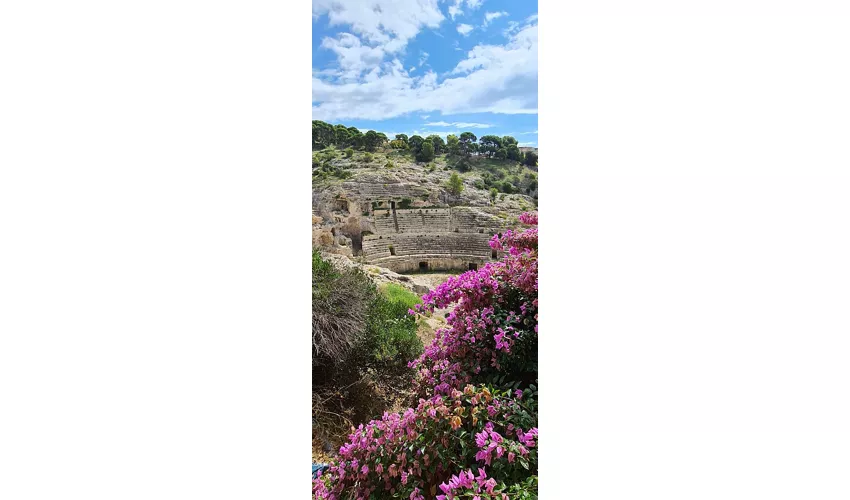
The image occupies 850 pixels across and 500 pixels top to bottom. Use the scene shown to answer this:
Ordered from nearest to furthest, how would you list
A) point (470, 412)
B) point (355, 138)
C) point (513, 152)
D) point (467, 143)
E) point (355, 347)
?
point (470, 412) < point (513, 152) < point (467, 143) < point (355, 138) < point (355, 347)

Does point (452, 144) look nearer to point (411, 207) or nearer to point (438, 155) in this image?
point (438, 155)

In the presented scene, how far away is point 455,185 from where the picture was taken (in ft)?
7.82

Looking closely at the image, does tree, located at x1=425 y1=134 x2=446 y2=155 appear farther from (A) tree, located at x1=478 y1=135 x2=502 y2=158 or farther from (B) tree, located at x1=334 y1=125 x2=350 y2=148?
(B) tree, located at x1=334 y1=125 x2=350 y2=148

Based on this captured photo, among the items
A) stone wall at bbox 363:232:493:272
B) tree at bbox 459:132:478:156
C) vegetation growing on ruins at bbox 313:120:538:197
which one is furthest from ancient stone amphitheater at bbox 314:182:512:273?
tree at bbox 459:132:478:156

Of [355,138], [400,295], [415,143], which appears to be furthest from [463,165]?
[400,295]

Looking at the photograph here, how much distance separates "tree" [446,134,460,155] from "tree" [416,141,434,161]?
0.07m

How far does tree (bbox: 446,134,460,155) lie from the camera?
2324mm

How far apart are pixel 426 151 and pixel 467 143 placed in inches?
7.2
